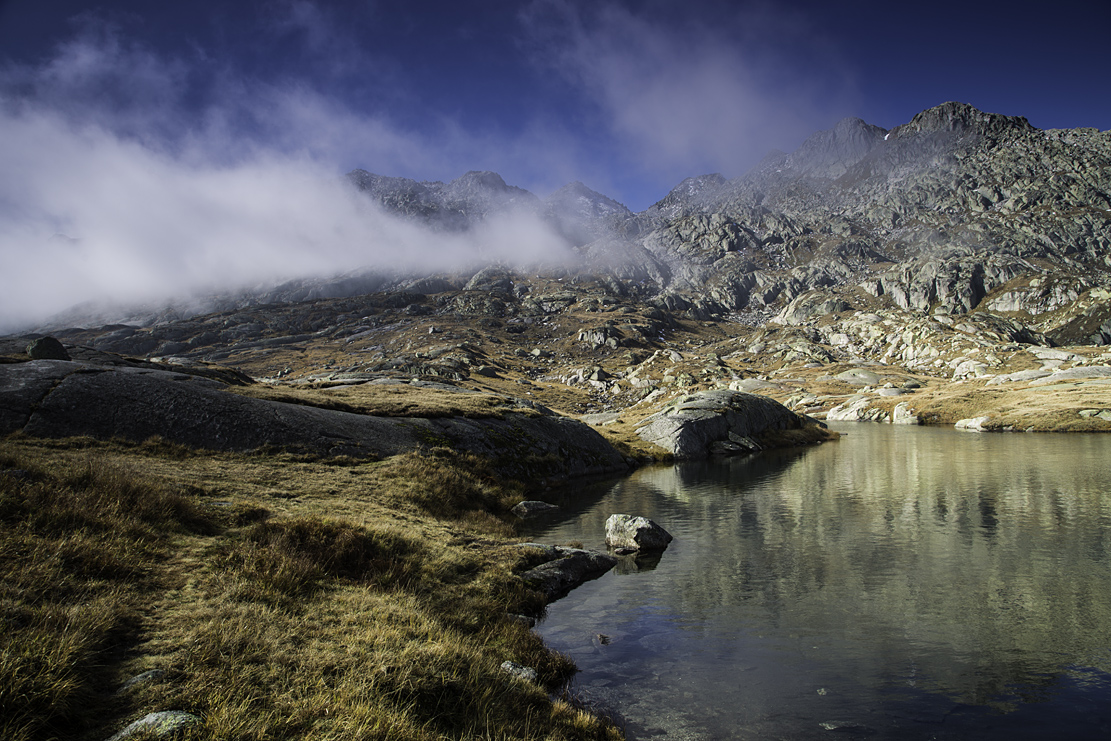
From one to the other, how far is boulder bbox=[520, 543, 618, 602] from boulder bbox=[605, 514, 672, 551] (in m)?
1.97

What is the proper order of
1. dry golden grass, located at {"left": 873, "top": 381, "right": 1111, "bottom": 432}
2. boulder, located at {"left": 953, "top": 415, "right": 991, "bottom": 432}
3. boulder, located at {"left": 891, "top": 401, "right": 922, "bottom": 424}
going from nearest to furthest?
dry golden grass, located at {"left": 873, "top": 381, "right": 1111, "bottom": 432} < boulder, located at {"left": 953, "top": 415, "right": 991, "bottom": 432} < boulder, located at {"left": 891, "top": 401, "right": 922, "bottom": 424}

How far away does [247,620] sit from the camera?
9992mm

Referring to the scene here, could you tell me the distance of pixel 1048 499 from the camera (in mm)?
33250

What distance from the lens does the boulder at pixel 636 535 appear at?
26.3m

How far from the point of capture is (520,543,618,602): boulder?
19922 mm

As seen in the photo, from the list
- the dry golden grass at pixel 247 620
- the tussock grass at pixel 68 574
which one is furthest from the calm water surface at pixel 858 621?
the tussock grass at pixel 68 574

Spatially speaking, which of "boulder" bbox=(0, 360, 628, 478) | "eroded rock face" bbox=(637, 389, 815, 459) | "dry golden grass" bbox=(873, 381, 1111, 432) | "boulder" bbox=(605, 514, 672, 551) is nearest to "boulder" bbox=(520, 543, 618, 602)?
"boulder" bbox=(605, 514, 672, 551)

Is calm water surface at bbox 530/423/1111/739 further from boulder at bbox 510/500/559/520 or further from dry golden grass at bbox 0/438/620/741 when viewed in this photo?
dry golden grass at bbox 0/438/620/741

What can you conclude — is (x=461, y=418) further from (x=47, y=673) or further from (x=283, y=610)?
(x=47, y=673)

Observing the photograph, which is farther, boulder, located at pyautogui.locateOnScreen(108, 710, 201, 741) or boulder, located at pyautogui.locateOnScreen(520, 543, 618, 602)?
boulder, located at pyautogui.locateOnScreen(520, 543, 618, 602)

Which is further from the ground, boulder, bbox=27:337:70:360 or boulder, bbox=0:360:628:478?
boulder, bbox=27:337:70:360

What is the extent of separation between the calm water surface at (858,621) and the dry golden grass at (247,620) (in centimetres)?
296

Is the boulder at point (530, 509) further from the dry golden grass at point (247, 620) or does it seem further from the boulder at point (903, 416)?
the boulder at point (903, 416)

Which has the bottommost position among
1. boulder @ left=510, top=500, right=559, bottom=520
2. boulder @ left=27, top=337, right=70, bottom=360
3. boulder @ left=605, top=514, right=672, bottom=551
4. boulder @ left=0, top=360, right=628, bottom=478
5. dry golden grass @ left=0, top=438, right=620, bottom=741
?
Result: boulder @ left=510, top=500, right=559, bottom=520
